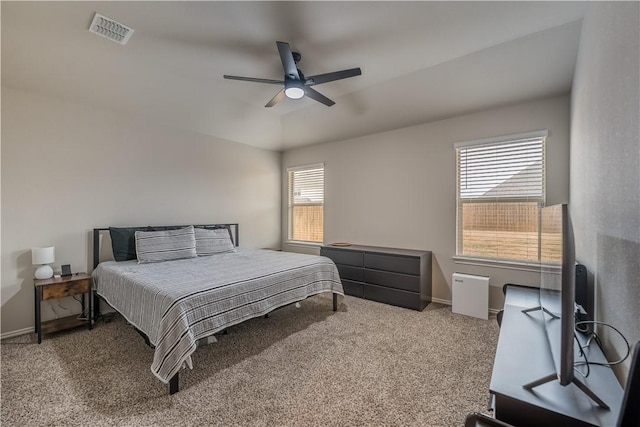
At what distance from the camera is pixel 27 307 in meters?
3.03

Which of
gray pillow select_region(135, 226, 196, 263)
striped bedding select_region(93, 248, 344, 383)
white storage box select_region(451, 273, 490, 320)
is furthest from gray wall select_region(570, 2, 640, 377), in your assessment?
gray pillow select_region(135, 226, 196, 263)

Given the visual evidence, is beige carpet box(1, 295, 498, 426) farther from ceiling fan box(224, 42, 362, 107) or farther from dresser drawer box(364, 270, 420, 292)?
ceiling fan box(224, 42, 362, 107)

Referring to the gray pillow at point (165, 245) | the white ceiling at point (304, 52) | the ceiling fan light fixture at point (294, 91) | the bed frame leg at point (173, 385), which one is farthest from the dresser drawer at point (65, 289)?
the ceiling fan light fixture at point (294, 91)

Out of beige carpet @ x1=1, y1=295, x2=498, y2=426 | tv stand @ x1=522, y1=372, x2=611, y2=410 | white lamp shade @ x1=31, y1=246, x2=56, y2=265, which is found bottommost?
beige carpet @ x1=1, y1=295, x2=498, y2=426

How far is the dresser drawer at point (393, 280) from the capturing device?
147 inches

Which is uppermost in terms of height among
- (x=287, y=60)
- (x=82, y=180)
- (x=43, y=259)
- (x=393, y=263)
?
(x=287, y=60)

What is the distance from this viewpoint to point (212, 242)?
161 inches

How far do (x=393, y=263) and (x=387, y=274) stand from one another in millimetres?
183

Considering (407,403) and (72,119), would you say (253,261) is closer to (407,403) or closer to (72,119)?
(407,403)

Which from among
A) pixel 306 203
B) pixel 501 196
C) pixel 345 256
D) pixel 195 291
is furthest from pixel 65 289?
pixel 501 196

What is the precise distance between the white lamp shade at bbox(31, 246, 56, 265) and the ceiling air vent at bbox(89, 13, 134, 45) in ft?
7.31

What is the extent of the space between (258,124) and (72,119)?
95.2 inches

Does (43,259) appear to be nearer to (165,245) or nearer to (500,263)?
(165,245)

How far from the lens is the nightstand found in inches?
110
